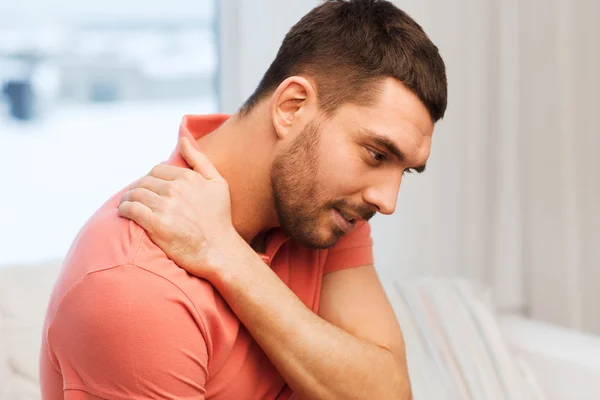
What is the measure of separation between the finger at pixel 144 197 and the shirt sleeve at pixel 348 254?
40cm

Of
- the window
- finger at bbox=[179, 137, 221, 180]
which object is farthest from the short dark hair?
the window

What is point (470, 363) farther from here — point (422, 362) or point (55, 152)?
point (55, 152)

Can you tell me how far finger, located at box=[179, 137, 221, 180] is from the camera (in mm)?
1172

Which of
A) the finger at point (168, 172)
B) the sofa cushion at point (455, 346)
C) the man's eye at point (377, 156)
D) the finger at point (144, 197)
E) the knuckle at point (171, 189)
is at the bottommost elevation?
the sofa cushion at point (455, 346)

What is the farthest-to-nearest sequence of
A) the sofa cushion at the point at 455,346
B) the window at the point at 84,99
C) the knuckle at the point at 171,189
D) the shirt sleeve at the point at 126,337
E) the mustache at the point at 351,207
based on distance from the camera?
the window at the point at 84,99 → the sofa cushion at the point at 455,346 → the mustache at the point at 351,207 → the knuckle at the point at 171,189 → the shirt sleeve at the point at 126,337

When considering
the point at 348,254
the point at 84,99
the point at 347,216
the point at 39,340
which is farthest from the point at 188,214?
the point at 84,99

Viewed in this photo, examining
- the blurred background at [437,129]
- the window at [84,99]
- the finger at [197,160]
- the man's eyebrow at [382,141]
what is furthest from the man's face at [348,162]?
the window at [84,99]

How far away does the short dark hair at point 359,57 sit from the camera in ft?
3.89

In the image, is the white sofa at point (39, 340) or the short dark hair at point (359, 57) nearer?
the short dark hair at point (359, 57)

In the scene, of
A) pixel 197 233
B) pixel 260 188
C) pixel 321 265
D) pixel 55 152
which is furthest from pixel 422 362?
pixel 55 152

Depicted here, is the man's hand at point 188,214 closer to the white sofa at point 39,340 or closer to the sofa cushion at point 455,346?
the white sofa at point 39,340

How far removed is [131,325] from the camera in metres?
1.00

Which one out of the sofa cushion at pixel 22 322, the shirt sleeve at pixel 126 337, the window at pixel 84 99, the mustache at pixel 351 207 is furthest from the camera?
the window at pixel 84 99

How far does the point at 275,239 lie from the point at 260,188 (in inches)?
4.6
